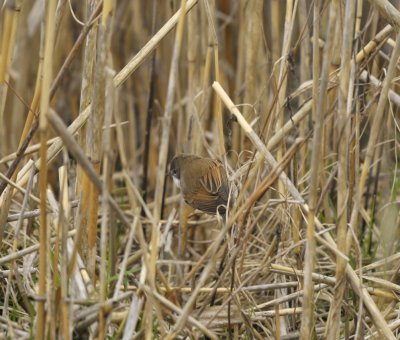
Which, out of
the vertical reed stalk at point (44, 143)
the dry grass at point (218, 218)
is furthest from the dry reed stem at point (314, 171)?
the vertical reed stalk at point (44, 143)

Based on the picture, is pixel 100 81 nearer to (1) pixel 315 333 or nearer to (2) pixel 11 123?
(1) pixel 315 333

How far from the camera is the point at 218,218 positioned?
2.30 metres

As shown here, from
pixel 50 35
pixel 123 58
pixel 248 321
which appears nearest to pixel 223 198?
pixel 248 321

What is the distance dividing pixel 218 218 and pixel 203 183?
276mm

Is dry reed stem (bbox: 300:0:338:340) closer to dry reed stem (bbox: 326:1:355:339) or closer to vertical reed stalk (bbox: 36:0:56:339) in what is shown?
dry reed stem (bbox: 326:1:355:339)

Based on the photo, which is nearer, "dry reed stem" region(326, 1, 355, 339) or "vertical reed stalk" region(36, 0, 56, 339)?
"vertical reed stalk" region(36, 0, 56, 339)

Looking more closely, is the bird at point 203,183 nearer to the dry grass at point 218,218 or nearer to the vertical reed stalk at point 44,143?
the dry grass at point 218,218

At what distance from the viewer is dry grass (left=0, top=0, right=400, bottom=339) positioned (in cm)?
172

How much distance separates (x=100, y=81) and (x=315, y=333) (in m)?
0.90

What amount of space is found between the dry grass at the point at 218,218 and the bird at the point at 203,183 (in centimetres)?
9

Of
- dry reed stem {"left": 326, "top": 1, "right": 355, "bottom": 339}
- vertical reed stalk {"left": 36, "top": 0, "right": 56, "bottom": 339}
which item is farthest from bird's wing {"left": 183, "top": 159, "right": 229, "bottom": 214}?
vertical reed stalk {"left": 36, "top": 0, "right": 56, "bottom": 339}

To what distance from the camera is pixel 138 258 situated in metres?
2.84

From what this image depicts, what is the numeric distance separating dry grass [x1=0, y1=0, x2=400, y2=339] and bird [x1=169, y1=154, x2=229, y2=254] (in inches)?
3.5

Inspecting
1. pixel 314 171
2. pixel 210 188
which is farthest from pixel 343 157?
pixel 210 188
